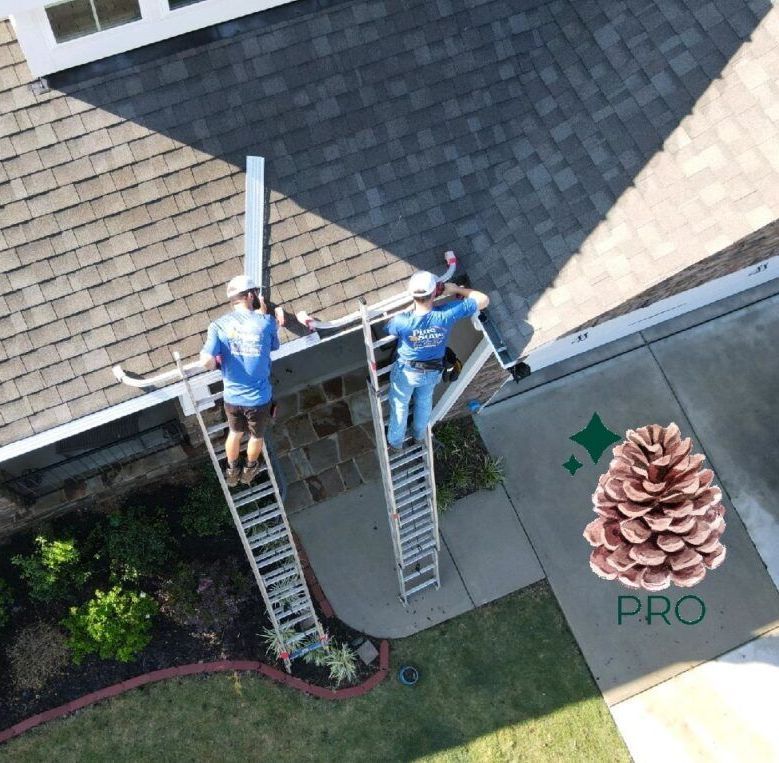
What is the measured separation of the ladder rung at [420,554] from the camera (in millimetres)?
13281

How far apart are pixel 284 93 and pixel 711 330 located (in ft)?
28.9

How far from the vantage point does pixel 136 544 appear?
43.7ft

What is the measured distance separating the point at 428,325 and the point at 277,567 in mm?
5210

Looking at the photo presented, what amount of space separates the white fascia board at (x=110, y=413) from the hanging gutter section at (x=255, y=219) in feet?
2.86

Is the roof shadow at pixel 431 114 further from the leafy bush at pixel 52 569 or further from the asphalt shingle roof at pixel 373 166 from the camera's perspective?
the leafy bush at pixel 52 569

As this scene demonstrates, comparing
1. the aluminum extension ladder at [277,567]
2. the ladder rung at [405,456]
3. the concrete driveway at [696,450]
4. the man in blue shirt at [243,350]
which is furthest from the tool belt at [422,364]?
the concrete driveway at [696,450]

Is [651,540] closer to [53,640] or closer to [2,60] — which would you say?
[53,640]

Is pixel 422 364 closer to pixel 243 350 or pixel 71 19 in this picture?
pixel 243 350

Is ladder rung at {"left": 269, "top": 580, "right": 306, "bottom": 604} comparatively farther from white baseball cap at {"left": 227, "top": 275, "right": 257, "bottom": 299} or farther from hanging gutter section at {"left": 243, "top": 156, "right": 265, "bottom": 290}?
white baseball cap at {"left": 227, "top": 275, "right": 257, "bottom": 299}

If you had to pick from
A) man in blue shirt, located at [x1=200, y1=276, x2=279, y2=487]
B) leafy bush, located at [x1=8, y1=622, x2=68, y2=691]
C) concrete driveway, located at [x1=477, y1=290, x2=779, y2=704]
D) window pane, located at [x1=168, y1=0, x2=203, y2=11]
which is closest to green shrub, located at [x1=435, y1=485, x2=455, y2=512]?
concrete driveway, located at [x1=477, y1=290, x2=779, y2=704]

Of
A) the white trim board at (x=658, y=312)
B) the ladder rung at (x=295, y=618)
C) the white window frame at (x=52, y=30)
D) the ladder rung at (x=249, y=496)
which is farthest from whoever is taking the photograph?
the white trim board at (x=658, y=312)

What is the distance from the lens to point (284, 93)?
34.8 feet

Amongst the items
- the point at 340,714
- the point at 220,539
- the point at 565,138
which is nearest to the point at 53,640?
the point at 220,539

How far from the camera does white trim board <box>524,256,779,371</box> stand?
44.6 ft
